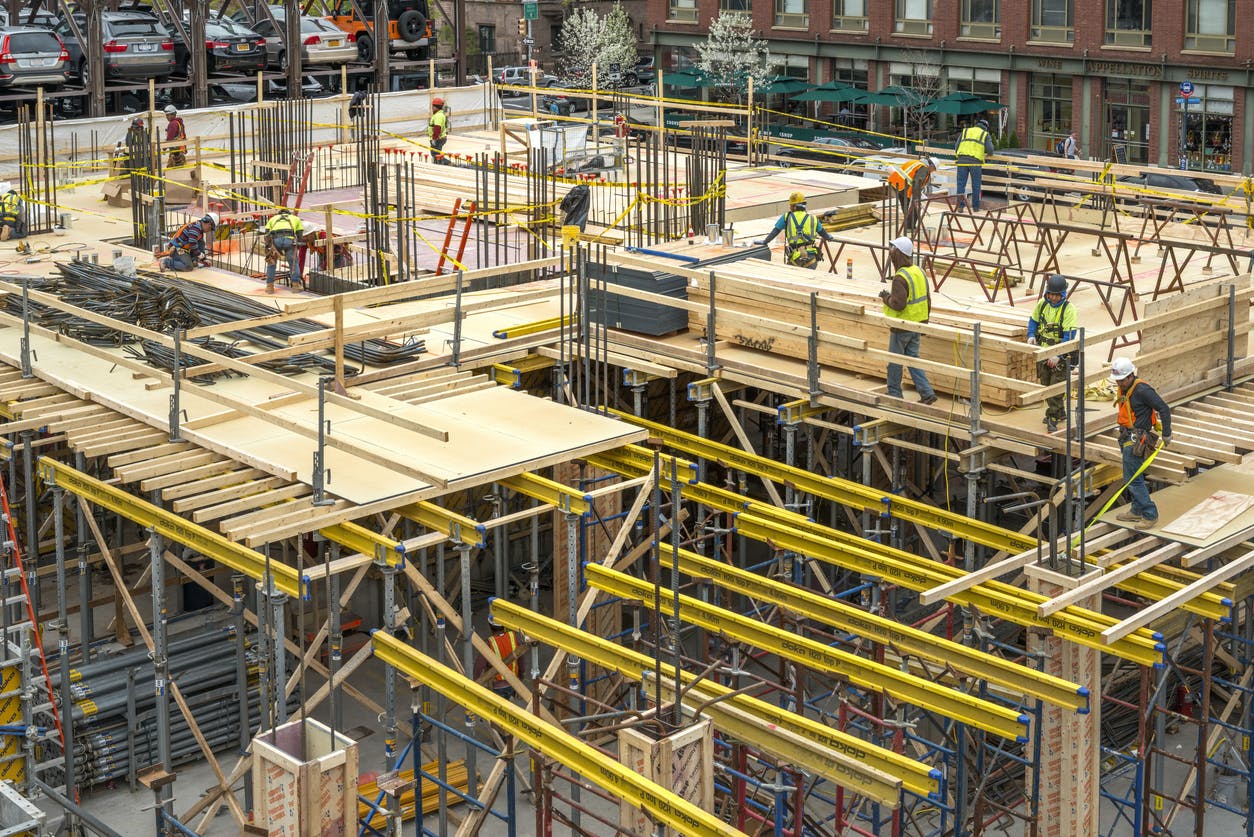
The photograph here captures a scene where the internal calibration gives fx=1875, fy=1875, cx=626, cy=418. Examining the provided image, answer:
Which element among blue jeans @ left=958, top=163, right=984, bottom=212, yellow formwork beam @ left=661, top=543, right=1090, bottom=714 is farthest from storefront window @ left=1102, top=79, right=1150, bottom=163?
yellow formwork beam @ left=661, top=543, right=1090, bottom=714

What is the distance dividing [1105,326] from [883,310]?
497cm

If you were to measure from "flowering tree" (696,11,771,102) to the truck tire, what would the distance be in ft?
53.0

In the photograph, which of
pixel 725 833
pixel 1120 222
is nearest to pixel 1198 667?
pixel 725 833

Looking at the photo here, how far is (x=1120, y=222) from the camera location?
111 ft

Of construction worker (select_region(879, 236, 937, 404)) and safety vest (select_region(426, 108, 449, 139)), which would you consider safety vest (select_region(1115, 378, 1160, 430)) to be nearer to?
construction worker (select_region(879, 236, 937, 404))

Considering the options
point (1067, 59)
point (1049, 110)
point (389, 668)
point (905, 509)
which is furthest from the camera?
point (1049, 110)

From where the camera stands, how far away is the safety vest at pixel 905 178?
28378 millimetres

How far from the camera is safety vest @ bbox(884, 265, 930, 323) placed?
71.3 ft

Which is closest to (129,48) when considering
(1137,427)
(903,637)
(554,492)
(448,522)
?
(554,492)

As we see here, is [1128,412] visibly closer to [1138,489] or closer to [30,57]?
[1138,489]

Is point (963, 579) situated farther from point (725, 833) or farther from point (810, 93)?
point (810, 93)

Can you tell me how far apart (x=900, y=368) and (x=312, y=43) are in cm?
3814

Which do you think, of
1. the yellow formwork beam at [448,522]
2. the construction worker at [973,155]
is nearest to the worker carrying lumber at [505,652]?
the yellow formwork beam at [448,522]

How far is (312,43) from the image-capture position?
56.4m
